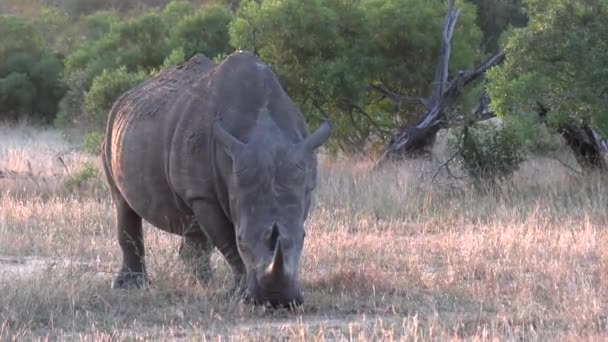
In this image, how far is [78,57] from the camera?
81.9 feet

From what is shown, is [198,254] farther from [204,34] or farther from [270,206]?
[204,34]

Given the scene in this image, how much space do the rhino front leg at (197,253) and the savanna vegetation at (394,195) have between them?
0.42ft

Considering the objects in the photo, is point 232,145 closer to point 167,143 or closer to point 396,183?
point 167,143

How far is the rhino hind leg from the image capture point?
25.9 ft

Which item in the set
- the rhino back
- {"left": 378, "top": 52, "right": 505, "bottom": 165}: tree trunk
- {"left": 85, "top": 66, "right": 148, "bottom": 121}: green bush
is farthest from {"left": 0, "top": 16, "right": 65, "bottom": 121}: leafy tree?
the rhino back

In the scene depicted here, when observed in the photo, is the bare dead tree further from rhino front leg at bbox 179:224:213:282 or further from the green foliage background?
rhino front leg at bbox 179:224:213:282

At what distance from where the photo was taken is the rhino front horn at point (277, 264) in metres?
5.95

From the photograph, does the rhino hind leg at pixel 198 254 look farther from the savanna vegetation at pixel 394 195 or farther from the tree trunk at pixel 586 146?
the tree trunk at pixel 586 146

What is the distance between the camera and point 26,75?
28.8 meters

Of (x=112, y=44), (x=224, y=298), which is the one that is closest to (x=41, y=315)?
(x=224, y=298)

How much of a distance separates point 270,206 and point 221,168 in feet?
2.21

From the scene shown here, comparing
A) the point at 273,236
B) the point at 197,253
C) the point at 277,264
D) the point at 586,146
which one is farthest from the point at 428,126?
the point at 277,264

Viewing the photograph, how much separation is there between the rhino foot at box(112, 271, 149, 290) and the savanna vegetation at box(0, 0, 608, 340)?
12cm

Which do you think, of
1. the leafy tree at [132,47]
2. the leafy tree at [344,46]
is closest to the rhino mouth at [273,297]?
the leafy tree at [344,46]
